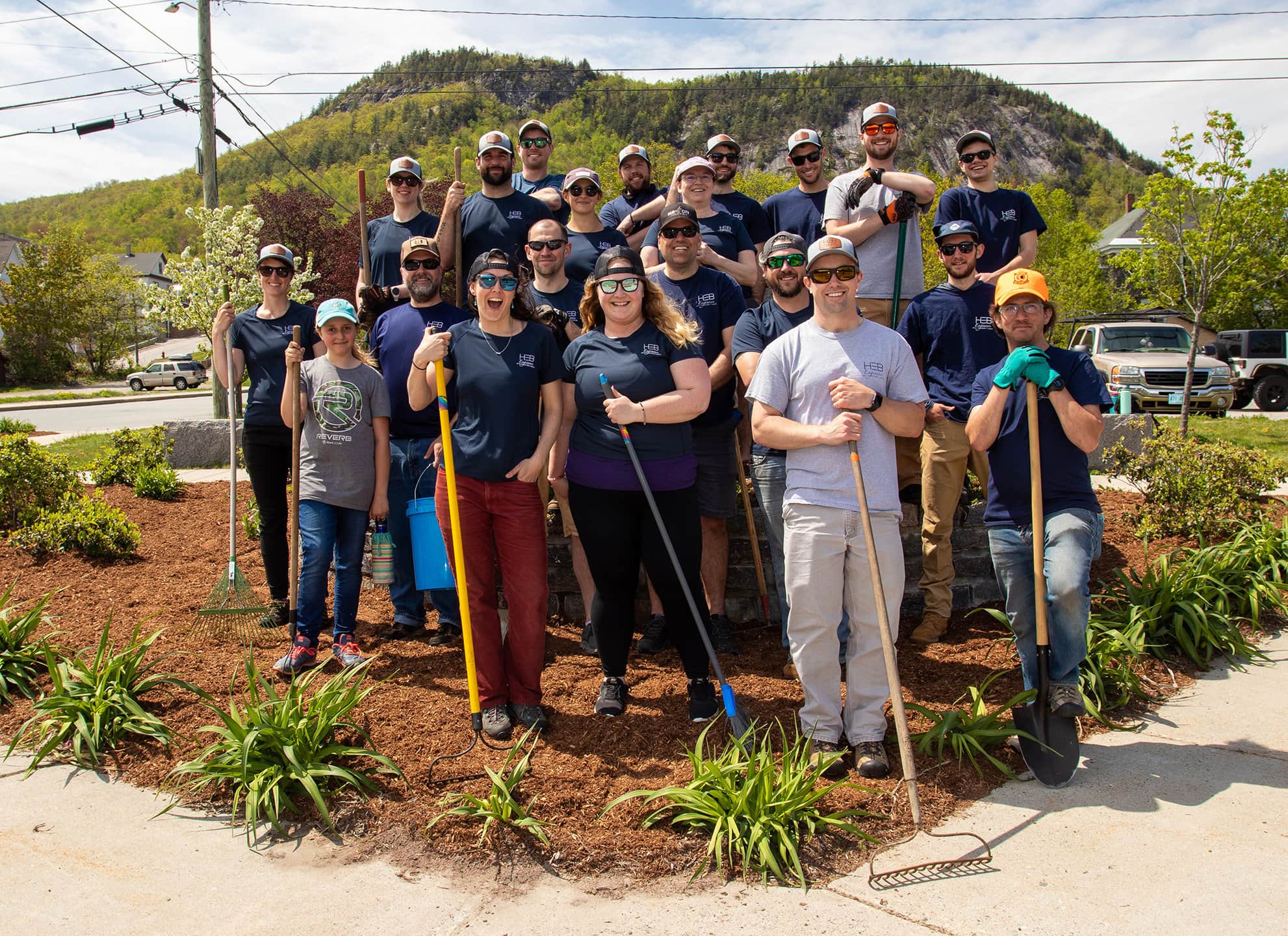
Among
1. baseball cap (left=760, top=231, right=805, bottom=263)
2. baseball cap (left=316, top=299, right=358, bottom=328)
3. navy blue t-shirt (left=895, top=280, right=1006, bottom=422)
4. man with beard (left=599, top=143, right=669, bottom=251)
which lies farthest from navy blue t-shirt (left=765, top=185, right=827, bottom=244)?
baseball cap (left=316, top=299, right=358, bottom=328)

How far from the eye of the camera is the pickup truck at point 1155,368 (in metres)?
17.3

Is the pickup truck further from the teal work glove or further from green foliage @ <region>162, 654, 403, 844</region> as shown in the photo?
green foliage @ <region>162, 654, 403, 844</region>

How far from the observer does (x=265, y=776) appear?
3551 millimetres

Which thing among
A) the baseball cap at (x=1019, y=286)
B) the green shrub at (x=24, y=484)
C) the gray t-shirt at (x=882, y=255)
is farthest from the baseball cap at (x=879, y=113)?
the green shrub at (x=24, y=484)

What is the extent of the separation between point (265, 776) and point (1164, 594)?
472 cm

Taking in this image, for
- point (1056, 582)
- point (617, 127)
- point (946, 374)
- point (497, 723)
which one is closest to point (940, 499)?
point (946, 374)

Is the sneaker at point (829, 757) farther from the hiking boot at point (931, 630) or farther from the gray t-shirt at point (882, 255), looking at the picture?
the gray t-shirt at point (882, 255)

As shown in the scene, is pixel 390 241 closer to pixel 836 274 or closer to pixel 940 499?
pixel 836 274

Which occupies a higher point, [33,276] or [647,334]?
[33,276]

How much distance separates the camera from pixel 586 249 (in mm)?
5656

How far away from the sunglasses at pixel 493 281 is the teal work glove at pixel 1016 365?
84.8 inches

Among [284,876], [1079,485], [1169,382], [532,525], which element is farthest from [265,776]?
[1169,382]

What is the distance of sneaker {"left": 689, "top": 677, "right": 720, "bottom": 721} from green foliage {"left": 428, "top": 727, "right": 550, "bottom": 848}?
3.08 feet

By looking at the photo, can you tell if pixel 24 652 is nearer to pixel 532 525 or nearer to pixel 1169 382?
pixel 532 525
